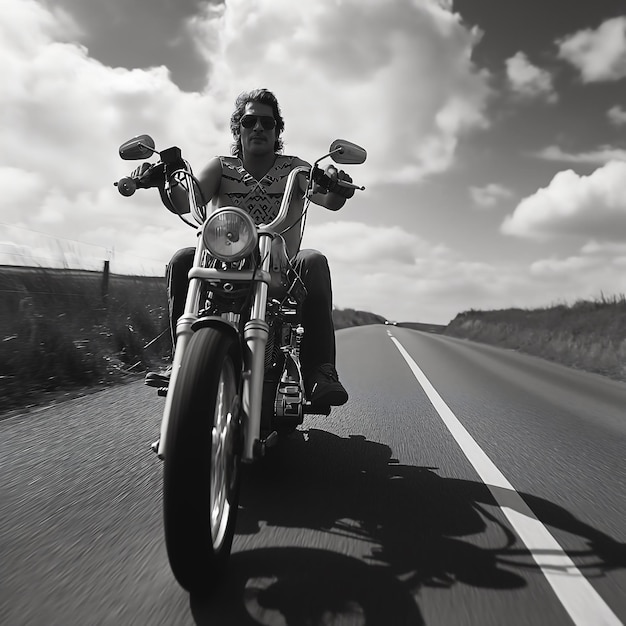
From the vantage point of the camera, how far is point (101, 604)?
1.83 metres

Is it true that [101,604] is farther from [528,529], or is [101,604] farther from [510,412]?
[510,412]

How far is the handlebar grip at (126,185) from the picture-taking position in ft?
9.94

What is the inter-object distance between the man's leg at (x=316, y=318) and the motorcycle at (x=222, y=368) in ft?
0.23

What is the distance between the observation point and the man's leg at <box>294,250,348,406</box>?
3385 mm

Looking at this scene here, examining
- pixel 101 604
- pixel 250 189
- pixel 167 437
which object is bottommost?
pixel 101 604

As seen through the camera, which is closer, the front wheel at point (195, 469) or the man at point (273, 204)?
the front wheel at point (195, 469)

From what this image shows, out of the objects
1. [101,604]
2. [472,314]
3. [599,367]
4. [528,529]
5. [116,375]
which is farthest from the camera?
[472,314]

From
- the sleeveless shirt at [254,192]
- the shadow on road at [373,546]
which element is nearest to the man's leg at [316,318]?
the sleeveless shirt at [254,192]

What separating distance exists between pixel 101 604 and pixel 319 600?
680 millimetres

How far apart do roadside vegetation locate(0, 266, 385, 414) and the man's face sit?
72.8 inches

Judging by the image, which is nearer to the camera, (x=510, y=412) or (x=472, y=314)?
(x=510, y=412)

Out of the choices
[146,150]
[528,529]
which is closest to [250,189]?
[146,150]

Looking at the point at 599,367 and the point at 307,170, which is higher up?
the point at 307,170

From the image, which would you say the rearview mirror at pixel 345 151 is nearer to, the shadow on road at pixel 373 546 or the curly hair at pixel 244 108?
the curly hair at pixel 244 108
